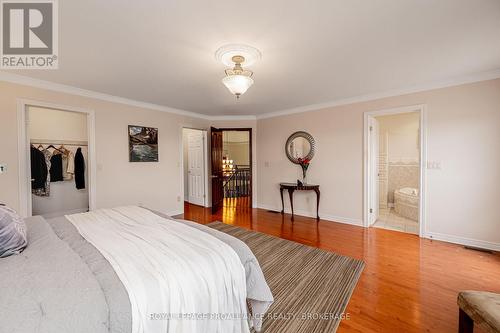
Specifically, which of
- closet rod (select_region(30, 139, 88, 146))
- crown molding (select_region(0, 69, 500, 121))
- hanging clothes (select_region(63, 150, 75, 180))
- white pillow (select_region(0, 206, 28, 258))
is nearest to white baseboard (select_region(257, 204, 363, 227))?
crown molding (select_region(0, 69, 500, 121))

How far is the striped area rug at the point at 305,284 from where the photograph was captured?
1632mm

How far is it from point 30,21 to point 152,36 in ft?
3.17

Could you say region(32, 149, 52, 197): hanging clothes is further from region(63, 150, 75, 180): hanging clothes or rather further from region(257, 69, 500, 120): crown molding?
region(257, 69, 500, 120): crown molding

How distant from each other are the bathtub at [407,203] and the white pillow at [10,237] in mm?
5674

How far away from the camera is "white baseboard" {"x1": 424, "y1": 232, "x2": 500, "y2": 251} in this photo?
113 inches

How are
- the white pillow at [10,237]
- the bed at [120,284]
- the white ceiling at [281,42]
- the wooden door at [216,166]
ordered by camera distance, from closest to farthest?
1. the bed at [120,284]
2. the white pillow at [10,237]
3. the white ceiling at [281,42]
4. the wooden door at [216,166]

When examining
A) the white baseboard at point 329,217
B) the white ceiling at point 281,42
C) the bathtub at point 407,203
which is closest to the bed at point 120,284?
the white ceiling at point 281,42

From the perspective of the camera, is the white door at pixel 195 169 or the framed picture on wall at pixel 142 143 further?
the white door at pixel 195 169

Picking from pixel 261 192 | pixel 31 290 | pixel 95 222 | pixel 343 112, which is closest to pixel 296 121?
pixel 343 112

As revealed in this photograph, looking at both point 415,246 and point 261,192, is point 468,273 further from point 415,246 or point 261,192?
point 261,192

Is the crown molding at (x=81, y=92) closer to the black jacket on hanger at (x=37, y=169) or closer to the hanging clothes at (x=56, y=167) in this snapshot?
the black jacket on hanger at (x=37, y=169)

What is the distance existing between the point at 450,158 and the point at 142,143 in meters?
5.20

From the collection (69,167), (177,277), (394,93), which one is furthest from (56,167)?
(394,93)

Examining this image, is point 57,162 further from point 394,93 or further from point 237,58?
point 394,93
